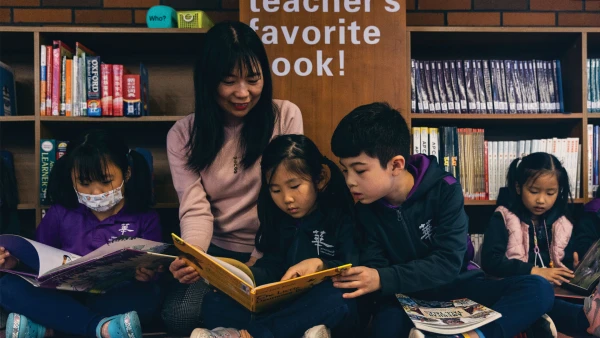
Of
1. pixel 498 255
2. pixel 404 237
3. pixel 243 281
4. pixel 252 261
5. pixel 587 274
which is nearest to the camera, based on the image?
pixel 243 281

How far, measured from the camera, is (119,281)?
169 centimetres

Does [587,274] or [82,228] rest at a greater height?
[82,228]

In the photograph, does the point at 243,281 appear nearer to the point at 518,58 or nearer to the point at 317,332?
the point at 317,332

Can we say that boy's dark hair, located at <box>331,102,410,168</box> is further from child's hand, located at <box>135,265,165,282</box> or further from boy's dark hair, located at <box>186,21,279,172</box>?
child's hand, located at <box>135,265,165,282</box>

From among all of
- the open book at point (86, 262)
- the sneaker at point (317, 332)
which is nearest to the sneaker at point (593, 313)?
the sneaker at point (317, 332)

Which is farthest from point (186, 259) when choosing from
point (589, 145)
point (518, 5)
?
point (518, 5)

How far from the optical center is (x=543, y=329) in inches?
59.9

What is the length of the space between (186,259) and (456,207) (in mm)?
778

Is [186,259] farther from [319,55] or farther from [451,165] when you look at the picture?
[451,165]

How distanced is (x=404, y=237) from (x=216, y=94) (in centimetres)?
75

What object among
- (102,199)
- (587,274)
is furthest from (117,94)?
(587,274)

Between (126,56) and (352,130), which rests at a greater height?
(126,56)

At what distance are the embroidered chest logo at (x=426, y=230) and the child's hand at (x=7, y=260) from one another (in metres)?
1.24

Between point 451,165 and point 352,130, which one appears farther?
point 451,165
